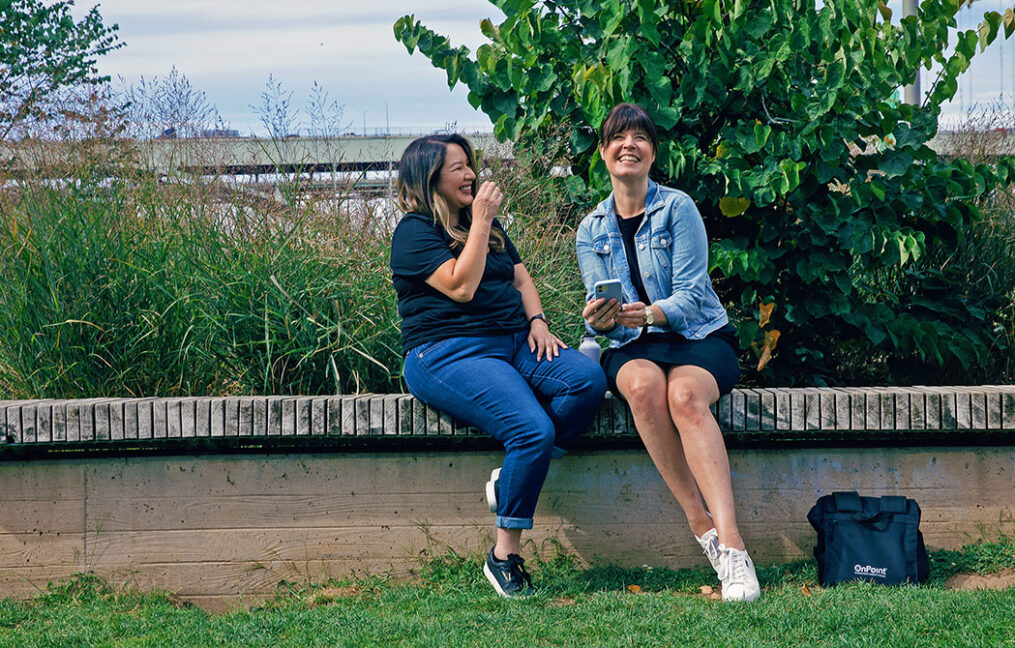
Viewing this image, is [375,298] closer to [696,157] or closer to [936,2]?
[696,157]

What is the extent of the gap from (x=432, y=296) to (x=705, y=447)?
1036mm

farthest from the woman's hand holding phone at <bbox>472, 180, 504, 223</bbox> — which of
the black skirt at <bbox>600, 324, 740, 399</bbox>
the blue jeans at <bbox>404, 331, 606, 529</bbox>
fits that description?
the black skirt at <bbox>600, 324, 740, 399</bbox>

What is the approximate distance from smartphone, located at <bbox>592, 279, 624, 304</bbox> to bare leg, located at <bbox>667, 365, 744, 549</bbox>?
34 centimetres

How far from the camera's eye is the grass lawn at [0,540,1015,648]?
2.87m

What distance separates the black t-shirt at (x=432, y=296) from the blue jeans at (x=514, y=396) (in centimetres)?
4

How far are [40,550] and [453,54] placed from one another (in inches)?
103

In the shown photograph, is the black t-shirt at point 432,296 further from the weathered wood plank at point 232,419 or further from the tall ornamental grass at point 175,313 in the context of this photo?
the weathered wood plank at point 232,419

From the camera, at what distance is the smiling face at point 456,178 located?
3635mm

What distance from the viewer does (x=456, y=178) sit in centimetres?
364

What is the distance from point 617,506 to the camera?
3.69 metres

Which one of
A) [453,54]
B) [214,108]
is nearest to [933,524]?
[453,54]

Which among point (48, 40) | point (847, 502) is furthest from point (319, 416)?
point (48, 40)

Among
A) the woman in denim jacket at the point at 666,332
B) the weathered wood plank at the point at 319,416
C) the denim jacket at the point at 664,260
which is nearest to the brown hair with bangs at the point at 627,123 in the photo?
the woman in denim jacket at the point at 666,332

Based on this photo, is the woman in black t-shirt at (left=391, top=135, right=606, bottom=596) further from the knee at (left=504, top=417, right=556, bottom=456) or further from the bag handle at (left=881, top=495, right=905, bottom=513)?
the bag handle at (left=881, top=495, right=905, bottom=513)
